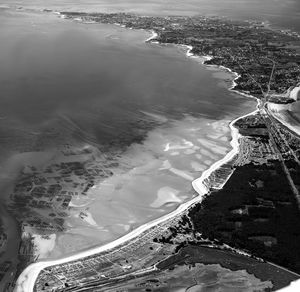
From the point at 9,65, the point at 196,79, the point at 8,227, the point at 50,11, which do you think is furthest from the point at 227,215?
A: the point at 50,11

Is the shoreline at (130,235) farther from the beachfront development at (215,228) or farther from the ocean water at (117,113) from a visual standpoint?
the ocean water at (117,113)

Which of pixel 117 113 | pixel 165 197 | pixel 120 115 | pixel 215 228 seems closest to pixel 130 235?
pixel 215 228

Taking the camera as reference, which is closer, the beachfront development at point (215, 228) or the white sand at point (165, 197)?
the beachfront development at point (215, 228)

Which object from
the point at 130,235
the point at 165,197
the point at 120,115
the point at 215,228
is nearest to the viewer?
the point at 130,235

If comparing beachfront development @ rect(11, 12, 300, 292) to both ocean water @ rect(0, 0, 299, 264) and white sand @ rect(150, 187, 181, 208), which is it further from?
ocean water @ rect(0, 0, 299, 264)

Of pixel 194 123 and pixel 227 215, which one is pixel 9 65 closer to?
pixel 194 123

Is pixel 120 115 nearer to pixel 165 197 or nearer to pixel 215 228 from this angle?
pixel 165 197

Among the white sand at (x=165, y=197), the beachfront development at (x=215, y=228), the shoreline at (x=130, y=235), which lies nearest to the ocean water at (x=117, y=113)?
the white sand at (x=165, y=197)

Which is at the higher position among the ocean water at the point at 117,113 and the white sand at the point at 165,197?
the ocean water at the point at 117,113
